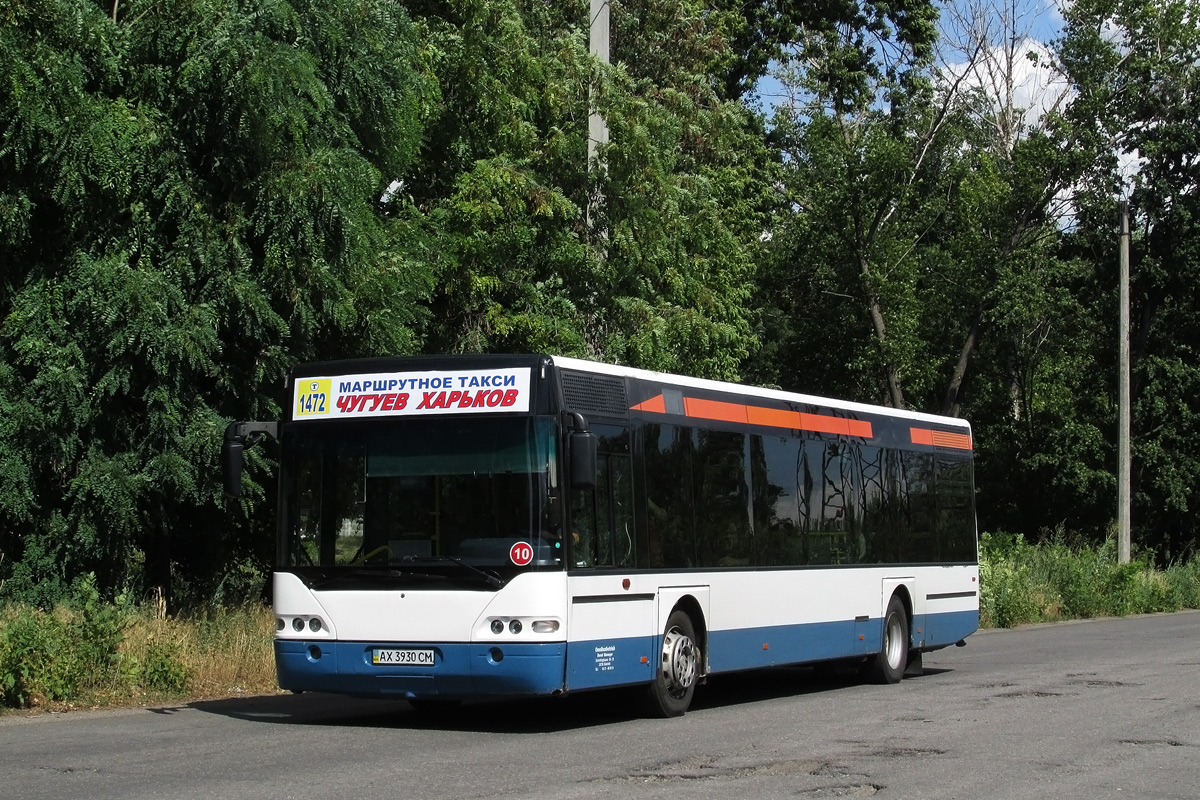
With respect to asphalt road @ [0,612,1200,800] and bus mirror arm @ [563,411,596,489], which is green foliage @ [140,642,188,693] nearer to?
asphalt road @ [0,612,1200,800]

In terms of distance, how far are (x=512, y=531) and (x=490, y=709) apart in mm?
3257

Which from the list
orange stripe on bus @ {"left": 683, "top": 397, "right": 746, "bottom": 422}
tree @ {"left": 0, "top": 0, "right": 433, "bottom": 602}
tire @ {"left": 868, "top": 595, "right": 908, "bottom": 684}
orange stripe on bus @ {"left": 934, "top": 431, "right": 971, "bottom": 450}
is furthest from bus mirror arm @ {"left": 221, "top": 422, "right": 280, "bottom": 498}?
Answer: orange stripe on bus @ {"left": 934, "top": 431, "right": 971, "bottom": 450}

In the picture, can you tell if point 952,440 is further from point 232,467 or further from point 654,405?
point 232,467

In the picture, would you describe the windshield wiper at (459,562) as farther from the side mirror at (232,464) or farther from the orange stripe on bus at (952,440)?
the orange stripe on bus at (952,440)

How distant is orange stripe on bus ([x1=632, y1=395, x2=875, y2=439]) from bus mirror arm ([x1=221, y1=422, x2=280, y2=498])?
10.2ft

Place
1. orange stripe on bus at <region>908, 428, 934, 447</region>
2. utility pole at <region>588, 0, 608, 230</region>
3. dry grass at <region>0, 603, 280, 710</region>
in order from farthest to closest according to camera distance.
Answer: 1. utility pole at <region>588, 0, 608, 230</region>
2. orange stripe on bus at <region>908, 428, 934, 447</region>
3. dry grass at <region>0, 603, 280, 710</region>

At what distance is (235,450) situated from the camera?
1284 centimetres

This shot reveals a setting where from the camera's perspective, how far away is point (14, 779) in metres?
9.76

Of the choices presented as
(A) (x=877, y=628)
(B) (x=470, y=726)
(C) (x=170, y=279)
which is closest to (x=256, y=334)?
(C) (x=170, y=279)

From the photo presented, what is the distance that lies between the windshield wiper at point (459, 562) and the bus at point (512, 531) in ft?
0.04

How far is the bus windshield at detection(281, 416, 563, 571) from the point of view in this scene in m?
12.2

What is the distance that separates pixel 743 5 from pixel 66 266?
28.6 metres

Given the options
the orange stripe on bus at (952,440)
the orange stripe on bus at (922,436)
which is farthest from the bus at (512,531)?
the orange stripe on bus at (952,440)

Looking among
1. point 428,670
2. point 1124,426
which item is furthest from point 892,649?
point 1124,426
